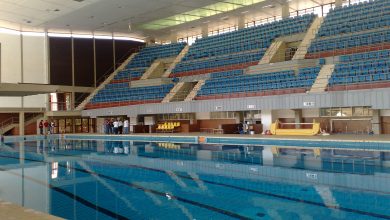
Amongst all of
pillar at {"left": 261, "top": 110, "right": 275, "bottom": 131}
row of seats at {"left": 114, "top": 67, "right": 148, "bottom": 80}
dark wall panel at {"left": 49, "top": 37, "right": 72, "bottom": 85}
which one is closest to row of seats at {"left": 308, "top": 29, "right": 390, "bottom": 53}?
pillar at {"left": 261, "top": 110, "right": 275, "bottom": 131}

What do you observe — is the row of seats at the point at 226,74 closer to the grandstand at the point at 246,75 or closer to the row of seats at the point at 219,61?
the grandstand at the point at 246,75

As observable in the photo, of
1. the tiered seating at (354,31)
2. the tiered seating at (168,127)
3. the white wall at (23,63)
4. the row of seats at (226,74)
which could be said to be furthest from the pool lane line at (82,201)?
the white wall at (23,63)

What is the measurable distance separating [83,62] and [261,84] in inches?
532

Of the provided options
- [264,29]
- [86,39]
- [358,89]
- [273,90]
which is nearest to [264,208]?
[358,89]

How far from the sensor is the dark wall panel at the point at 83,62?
958 inches

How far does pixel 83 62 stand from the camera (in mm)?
24609

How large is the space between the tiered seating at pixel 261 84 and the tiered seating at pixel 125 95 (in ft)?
9.72

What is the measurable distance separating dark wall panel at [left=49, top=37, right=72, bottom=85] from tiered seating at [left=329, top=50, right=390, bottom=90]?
16648 mm

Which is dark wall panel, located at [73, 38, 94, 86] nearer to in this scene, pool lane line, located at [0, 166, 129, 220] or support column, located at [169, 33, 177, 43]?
support column, located at [169, 33, 177, 43]

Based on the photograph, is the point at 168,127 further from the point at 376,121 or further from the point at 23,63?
the point at 23,63

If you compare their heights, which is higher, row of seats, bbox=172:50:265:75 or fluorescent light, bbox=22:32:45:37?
fluorescent light, bbox=22:32:45:37

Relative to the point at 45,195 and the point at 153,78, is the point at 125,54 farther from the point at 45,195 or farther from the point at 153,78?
the point at 45,195

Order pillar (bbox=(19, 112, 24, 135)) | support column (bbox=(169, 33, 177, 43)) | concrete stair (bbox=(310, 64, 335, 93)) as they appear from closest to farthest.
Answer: concrete stair (bbox=(310, 64, 335, 93)), pillar (bbox=(19, 112, 24, 135)), support column (bbox=(169, 33, 177, 43))

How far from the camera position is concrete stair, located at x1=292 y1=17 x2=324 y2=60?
1697 cm
